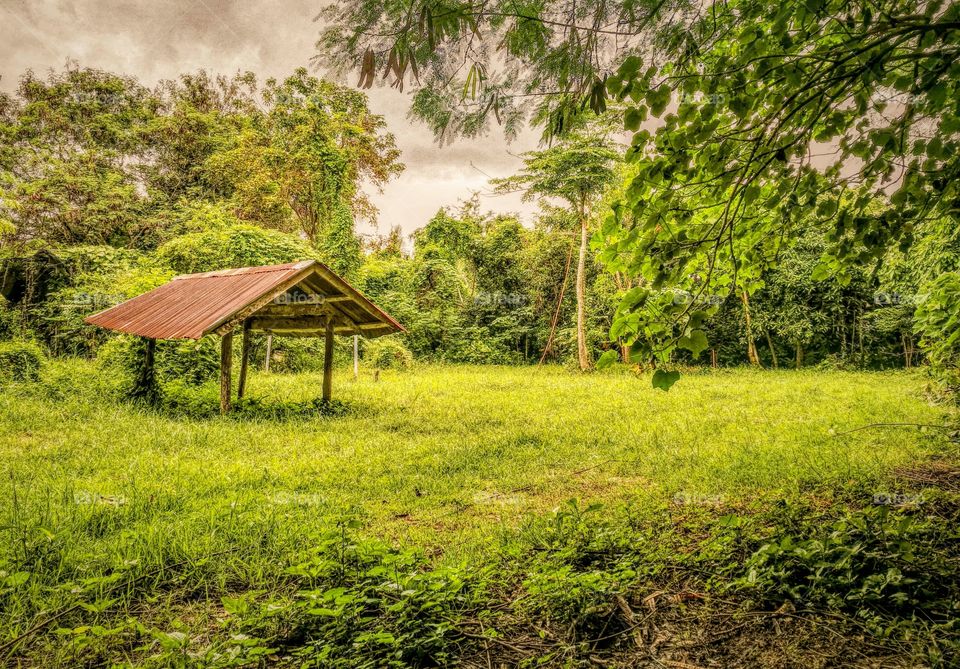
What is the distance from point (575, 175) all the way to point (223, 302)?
45.2 ft

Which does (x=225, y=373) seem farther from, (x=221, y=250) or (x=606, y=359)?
(x=221, y=250)

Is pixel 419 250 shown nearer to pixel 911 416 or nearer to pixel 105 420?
pixel 105 420

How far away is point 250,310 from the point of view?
25.4 feet

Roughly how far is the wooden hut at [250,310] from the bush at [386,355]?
7.53 metres

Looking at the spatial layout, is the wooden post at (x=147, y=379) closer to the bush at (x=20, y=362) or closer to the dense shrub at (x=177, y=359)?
the dense shrub at (x=177, y=359)

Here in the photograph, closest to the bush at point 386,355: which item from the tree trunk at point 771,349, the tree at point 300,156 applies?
the tree at point 300,156

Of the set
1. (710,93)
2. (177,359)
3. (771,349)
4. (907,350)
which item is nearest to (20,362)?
(177,359)

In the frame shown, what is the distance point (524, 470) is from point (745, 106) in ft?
14.7

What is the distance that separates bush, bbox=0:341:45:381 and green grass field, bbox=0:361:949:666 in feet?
2.68

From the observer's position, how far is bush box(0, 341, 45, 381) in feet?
34.3

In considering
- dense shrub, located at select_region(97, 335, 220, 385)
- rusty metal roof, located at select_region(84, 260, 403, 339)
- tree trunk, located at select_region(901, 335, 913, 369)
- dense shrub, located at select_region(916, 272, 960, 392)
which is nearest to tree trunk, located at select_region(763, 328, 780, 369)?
tree trunk, located at select_region(901, 335, 913, 369)

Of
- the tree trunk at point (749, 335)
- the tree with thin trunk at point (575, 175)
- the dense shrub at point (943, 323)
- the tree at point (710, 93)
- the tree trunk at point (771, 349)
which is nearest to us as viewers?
the tree at point (710, 93)

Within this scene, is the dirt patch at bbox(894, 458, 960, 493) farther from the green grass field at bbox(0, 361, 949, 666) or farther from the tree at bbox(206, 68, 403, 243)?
the tree at bbox(206, 68, 403, 243)

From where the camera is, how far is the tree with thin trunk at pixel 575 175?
17875mm
